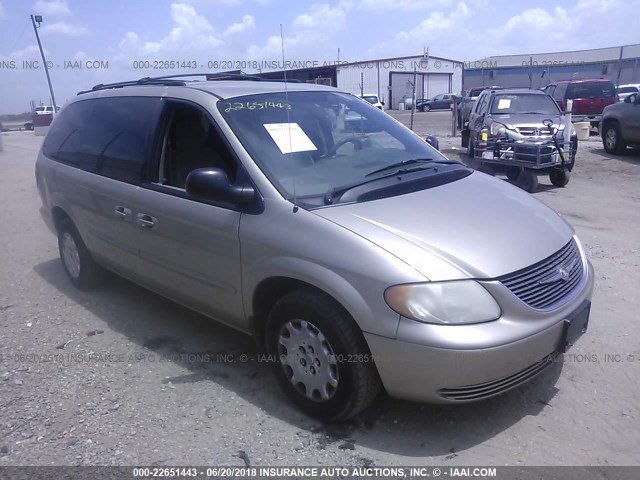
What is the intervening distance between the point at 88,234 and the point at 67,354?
1.13 meters

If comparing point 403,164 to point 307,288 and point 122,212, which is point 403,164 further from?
point 122,212

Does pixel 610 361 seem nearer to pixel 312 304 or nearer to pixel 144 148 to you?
pixel 312 304

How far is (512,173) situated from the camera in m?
10.0

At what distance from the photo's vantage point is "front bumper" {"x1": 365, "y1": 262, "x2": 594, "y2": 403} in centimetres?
252

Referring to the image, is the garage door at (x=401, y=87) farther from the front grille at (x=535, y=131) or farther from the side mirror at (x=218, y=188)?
the side mirror at (x=218, y=188)

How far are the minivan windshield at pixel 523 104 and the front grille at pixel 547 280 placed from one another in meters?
9.32

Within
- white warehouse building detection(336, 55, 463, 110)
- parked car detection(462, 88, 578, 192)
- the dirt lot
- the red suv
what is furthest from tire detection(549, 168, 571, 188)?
white warehouse building detection(336, 55, 463, 110)

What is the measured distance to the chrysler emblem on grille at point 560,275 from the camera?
2826mm

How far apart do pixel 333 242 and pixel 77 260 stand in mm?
3316

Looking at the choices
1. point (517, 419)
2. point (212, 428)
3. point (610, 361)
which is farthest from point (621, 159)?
point (212, 428)

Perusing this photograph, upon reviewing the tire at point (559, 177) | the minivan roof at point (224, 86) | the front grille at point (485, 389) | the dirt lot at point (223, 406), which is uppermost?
the minivan roof at point (224, 86)

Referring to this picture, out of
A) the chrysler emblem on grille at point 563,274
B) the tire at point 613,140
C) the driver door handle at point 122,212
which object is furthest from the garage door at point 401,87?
the chrysler emblem on grille at point 563,274

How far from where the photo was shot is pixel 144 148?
402cm

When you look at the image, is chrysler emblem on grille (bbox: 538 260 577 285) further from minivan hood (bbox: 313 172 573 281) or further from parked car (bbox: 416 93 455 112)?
parked car (bbox: 416 93 455 112)
